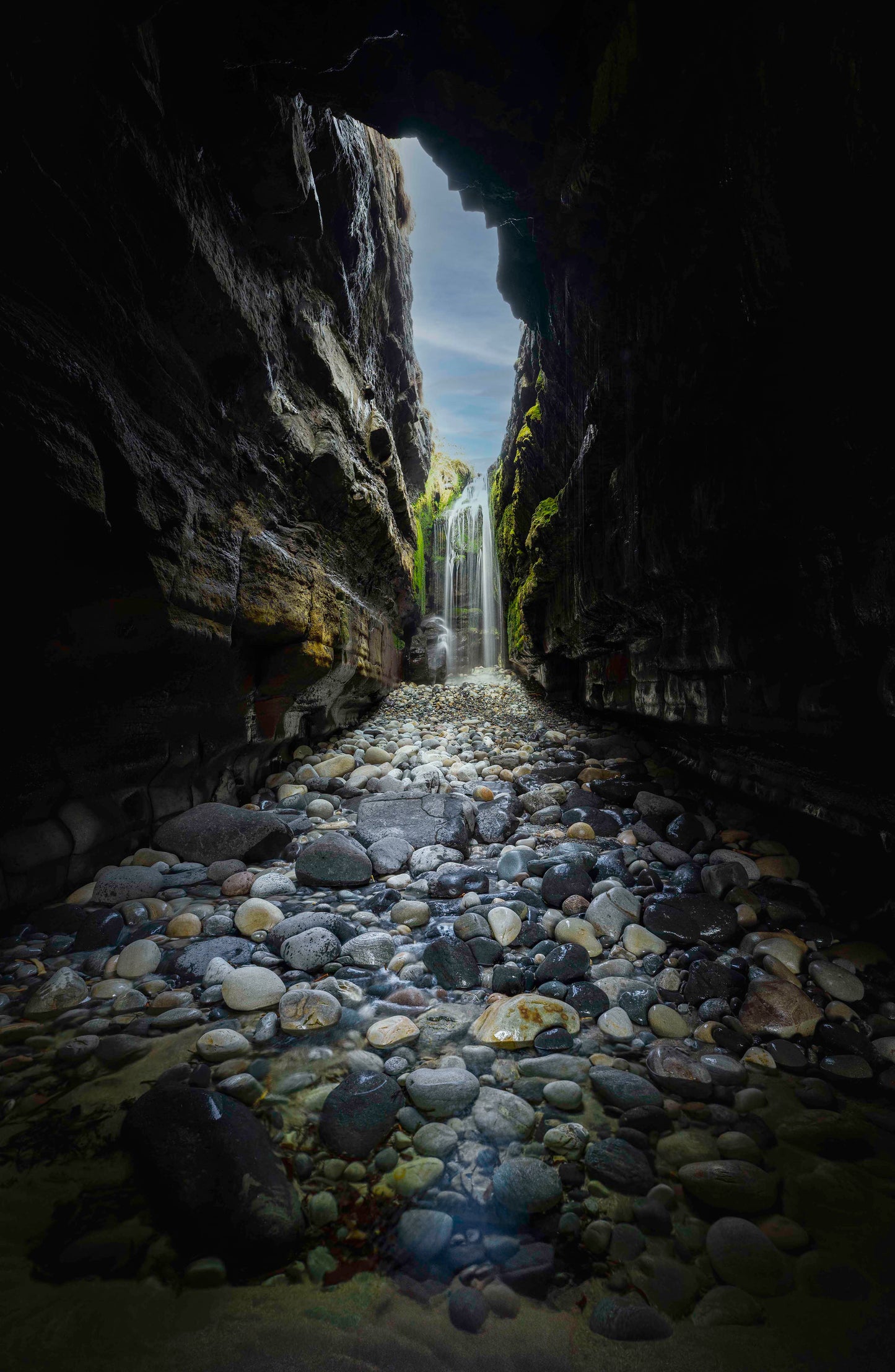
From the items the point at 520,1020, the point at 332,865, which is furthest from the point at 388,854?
the point at 520,1020

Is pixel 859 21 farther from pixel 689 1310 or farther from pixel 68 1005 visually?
pixel 68 1005

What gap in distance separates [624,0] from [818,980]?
4502mm

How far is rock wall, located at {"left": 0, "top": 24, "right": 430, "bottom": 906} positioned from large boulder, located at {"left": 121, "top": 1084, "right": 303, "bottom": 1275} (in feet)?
6.41

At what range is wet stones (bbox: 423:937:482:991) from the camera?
2281 millimetres

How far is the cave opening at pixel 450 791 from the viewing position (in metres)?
1.17

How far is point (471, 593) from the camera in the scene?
2234 centimetres

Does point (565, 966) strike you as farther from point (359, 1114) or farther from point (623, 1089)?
point (359, 1114)

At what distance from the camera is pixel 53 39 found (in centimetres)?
197

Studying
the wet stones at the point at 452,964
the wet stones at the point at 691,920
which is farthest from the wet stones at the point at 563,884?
the wet stones at the point at 452,964

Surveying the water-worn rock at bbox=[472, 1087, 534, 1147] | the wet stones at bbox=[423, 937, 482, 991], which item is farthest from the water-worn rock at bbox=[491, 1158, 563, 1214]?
the wet stones at bbox=[423, 937, 482, 991]

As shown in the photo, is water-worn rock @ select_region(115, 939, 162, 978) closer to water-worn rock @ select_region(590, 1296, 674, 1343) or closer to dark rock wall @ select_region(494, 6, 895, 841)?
water-worn rock @ select_region(590, 1296, 674, 1343)

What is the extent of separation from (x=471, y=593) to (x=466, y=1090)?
2154 centimetres

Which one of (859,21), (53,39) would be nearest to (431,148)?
(53,39)

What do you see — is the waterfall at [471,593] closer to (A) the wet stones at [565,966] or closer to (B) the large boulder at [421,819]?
(B) the large boulder at [421,819]
